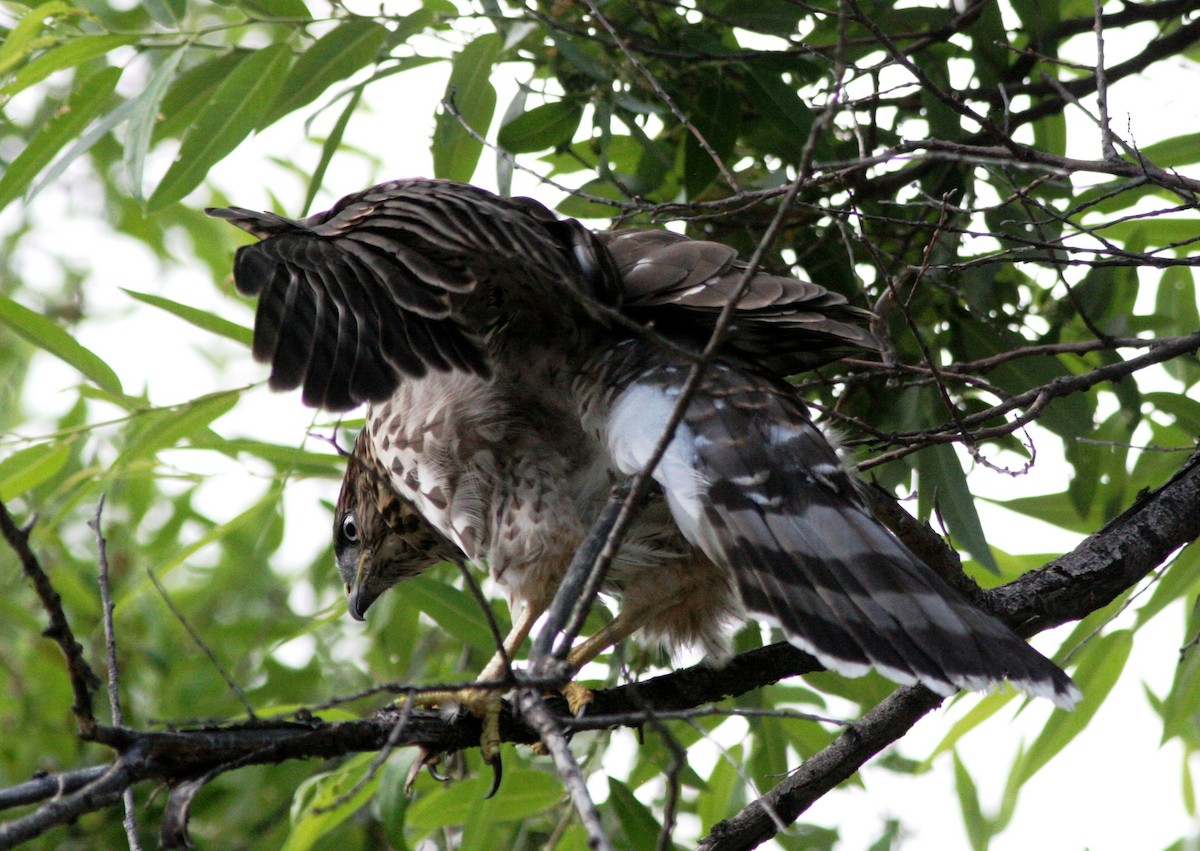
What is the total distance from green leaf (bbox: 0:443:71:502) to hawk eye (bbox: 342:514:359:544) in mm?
797

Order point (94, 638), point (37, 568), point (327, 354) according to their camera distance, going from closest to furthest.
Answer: point (37, 568)
point (327, 354)
point (94, 638)

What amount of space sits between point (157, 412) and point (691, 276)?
171cm

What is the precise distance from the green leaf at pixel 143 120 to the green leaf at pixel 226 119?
0.11 meters

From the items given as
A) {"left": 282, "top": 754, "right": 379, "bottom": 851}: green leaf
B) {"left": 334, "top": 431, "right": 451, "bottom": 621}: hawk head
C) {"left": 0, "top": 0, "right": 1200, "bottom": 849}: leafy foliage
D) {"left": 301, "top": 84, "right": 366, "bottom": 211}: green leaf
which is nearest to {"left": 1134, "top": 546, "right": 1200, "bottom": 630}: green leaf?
{"left": 0, "top": 0, "right": 1200, "bottom": 849}: leafy foliage

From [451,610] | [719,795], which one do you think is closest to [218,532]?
[451,610]

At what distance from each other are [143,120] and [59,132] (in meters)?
0.36

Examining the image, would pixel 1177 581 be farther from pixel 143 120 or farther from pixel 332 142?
pixel 143 120

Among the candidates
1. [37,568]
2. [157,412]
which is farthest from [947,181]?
[37,568]

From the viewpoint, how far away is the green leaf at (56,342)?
316 centimetres

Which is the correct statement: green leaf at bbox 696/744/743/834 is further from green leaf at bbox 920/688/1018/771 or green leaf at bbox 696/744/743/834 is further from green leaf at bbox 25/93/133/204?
green leaf at bbox 25/93/133/204

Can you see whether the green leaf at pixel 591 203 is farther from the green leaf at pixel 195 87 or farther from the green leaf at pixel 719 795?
the green leaf at pixel 719 795

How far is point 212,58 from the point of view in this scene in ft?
10.8

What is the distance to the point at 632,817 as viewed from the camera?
9.82 feet

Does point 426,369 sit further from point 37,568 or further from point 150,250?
point 150,250
